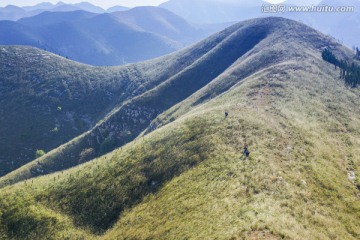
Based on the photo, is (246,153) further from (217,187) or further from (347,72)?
(347,72)

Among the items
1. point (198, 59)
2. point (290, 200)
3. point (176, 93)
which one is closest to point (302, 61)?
point (176, 93)

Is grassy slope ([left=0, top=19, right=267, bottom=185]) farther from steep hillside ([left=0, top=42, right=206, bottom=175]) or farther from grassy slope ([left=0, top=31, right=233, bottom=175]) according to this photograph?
steep hillside ([left=0, top=42, right=206, bottom=175])

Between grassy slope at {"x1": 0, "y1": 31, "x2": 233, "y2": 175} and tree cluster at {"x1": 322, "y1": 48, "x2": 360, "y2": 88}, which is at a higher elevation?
tree cluster at {"x1": 322, "y1": 48, "x2": 360, "y2": 88}

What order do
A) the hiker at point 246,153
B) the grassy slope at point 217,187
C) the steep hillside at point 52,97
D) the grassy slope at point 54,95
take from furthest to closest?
the grassy slope at point 54,95 → the steep hillside at point 52,97 → the hiker at point 246,153 → the grassy slope at point 217,187

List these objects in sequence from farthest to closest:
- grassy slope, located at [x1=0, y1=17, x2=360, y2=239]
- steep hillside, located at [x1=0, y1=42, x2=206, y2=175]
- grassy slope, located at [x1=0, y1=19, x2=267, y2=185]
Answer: steep hillside, located at [x1=0, y1=42, x2=206, y2=175] → grassy slope, located at [x1=0, y1=19, x2=267, y2=185] → grassy slope, located at [x1=0, y1=17, x2=360, y2=239]

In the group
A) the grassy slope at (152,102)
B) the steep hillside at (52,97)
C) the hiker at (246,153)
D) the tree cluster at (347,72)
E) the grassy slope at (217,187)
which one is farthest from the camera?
the steep hillside at (52,97)

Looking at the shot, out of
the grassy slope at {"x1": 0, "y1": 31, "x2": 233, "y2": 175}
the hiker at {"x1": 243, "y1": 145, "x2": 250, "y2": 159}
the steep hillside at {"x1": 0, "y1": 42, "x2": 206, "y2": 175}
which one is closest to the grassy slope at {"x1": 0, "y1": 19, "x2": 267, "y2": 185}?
the grassy slope at {"x1": 0, "y1": 31, "x2": 233, "y2": 175}

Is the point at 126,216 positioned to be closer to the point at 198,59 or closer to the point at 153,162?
the point at 153,162

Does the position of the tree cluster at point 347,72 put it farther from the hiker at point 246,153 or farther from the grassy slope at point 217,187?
the hiker at point 246,153

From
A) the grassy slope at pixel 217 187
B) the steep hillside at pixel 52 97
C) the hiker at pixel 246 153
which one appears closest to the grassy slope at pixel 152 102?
the steep hillside at pixel 52 97
